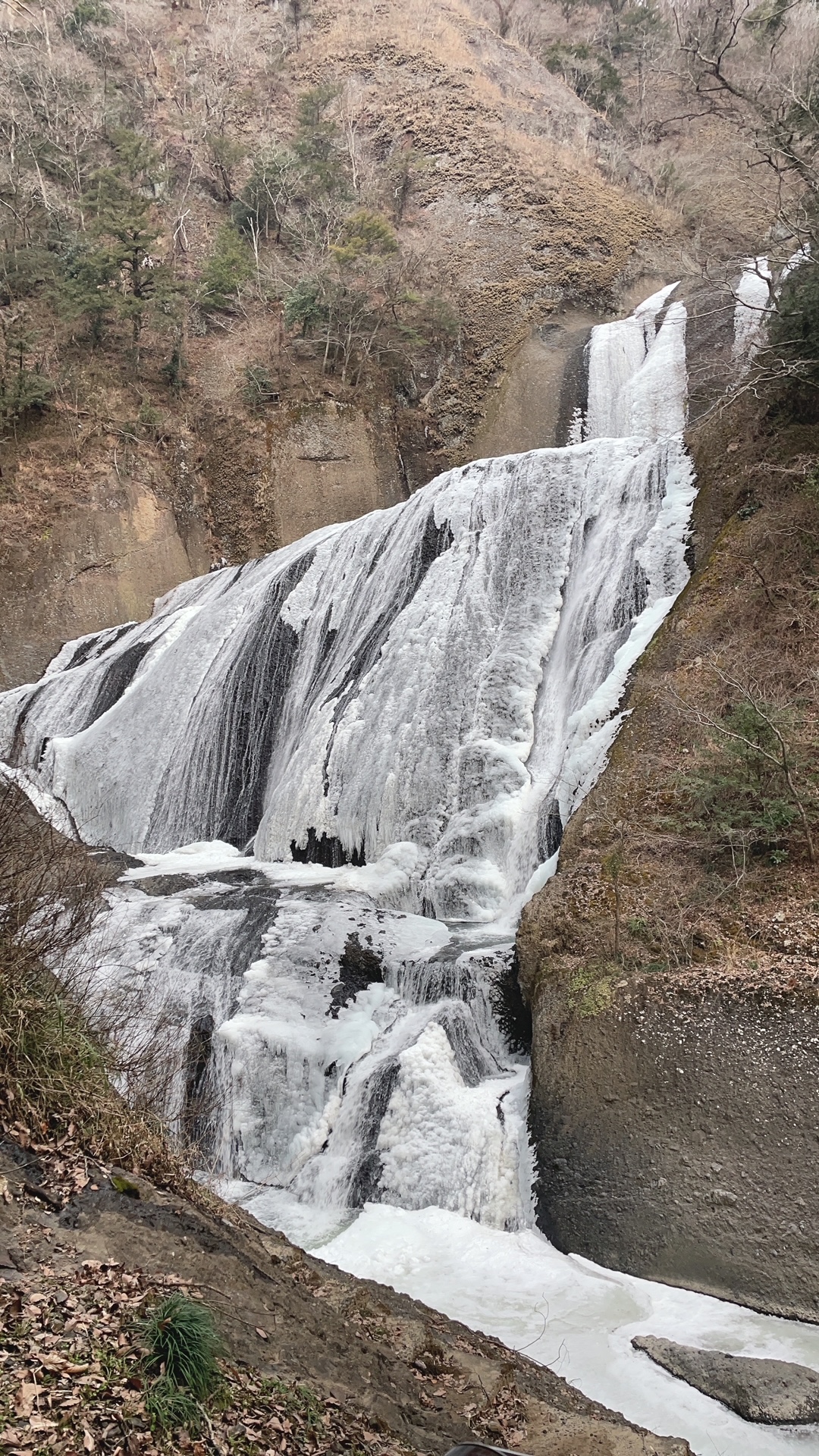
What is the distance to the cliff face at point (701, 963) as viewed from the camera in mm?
6461

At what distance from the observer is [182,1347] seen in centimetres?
350

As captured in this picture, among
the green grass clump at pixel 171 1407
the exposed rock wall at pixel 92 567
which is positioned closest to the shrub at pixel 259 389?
the exposed rock wall at pixel 92 567

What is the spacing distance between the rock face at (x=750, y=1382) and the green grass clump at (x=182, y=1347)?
3.15 metres

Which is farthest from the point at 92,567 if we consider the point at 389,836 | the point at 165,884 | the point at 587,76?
the point at 587,76

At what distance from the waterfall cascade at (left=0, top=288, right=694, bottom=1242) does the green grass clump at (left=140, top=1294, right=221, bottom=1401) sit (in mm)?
4103

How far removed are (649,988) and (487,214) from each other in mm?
29646

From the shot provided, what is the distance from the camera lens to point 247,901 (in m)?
10.9

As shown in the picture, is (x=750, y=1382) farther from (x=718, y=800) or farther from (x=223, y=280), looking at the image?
(x=223, y=280)

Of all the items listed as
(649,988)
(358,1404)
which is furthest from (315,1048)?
(358,1404)

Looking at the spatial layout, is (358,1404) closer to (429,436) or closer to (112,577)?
(112,577)

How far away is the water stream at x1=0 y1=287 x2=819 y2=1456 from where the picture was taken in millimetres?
7129

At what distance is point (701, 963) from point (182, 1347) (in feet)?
17.2

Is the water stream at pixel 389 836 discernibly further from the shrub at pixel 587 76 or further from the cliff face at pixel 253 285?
the shrub at pixel 587 76

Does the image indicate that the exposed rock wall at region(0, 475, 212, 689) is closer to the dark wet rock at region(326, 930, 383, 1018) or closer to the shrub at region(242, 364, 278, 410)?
the shrub at region(242, 364, 278, 410)
